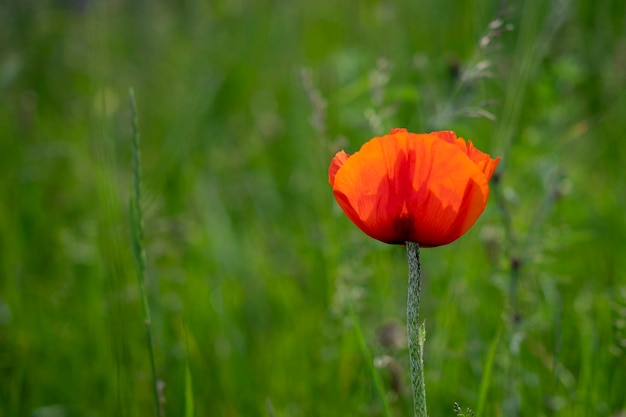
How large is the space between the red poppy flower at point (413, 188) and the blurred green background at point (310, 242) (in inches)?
12.5

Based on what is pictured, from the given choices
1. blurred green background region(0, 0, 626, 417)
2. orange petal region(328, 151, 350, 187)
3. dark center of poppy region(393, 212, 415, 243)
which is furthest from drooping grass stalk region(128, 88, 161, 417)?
dark center of poppy region(393, 212, 415, 243)

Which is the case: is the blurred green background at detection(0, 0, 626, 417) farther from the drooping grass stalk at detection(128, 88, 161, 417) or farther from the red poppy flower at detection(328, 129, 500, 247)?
the red poppy flower at detection(328, 129, 500, 247)

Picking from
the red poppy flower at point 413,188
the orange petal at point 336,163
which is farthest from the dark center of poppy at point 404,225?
the orange petal at point 336,163

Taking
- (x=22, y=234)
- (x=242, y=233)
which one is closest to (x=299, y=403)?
(x=242, y=233)

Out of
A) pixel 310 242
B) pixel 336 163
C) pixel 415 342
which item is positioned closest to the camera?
pixel 415 342

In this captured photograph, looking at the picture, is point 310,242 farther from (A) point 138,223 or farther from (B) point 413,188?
(B) point 413,188

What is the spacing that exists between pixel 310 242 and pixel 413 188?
172 centimetres

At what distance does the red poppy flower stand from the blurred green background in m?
0.32

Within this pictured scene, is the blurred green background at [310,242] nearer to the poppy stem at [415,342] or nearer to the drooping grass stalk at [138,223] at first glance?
the drooping grass stalk at [138,223]

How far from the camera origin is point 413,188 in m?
0.96

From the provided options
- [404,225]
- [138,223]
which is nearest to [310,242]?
[138,223]

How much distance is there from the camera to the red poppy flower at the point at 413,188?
3.01 feet

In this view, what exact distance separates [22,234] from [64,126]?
1675 mm

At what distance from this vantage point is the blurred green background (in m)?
1.59
